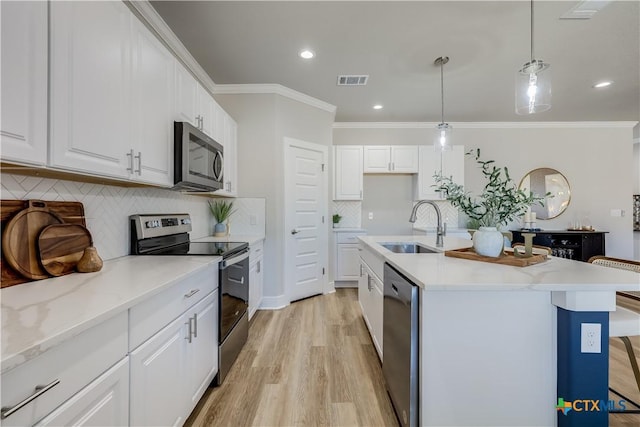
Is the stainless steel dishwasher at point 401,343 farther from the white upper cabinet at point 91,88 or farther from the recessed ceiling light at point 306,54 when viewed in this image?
the recessed ceiling light at point 306,54

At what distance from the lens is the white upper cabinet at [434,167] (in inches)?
185

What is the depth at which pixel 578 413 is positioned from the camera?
1.19 metres

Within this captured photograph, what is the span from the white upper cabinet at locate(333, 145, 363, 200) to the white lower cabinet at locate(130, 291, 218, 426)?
3149mm

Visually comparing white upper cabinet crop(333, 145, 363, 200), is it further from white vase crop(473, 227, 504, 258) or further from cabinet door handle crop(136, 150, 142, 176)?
cabinet door handle crop(136, 150, 142, 176)

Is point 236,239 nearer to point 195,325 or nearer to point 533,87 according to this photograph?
point 195,325

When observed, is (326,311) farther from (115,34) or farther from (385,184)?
(115,34)

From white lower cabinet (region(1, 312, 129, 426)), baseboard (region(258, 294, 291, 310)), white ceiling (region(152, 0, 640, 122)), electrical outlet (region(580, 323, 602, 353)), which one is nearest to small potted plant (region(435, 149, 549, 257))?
electrical outlet (region(580, 323, 602, 353))

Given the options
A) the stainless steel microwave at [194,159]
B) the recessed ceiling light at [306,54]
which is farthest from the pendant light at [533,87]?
the stainless steel microwave at [194,159]

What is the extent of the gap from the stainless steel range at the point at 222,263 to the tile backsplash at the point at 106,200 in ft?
0.30

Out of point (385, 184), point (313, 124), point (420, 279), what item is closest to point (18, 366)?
point (420, 279)

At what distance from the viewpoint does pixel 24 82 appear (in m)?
0.96

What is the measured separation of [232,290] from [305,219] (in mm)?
1805

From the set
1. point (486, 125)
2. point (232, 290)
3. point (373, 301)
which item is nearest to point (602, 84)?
point (486, 125)

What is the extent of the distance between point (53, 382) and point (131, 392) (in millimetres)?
390
